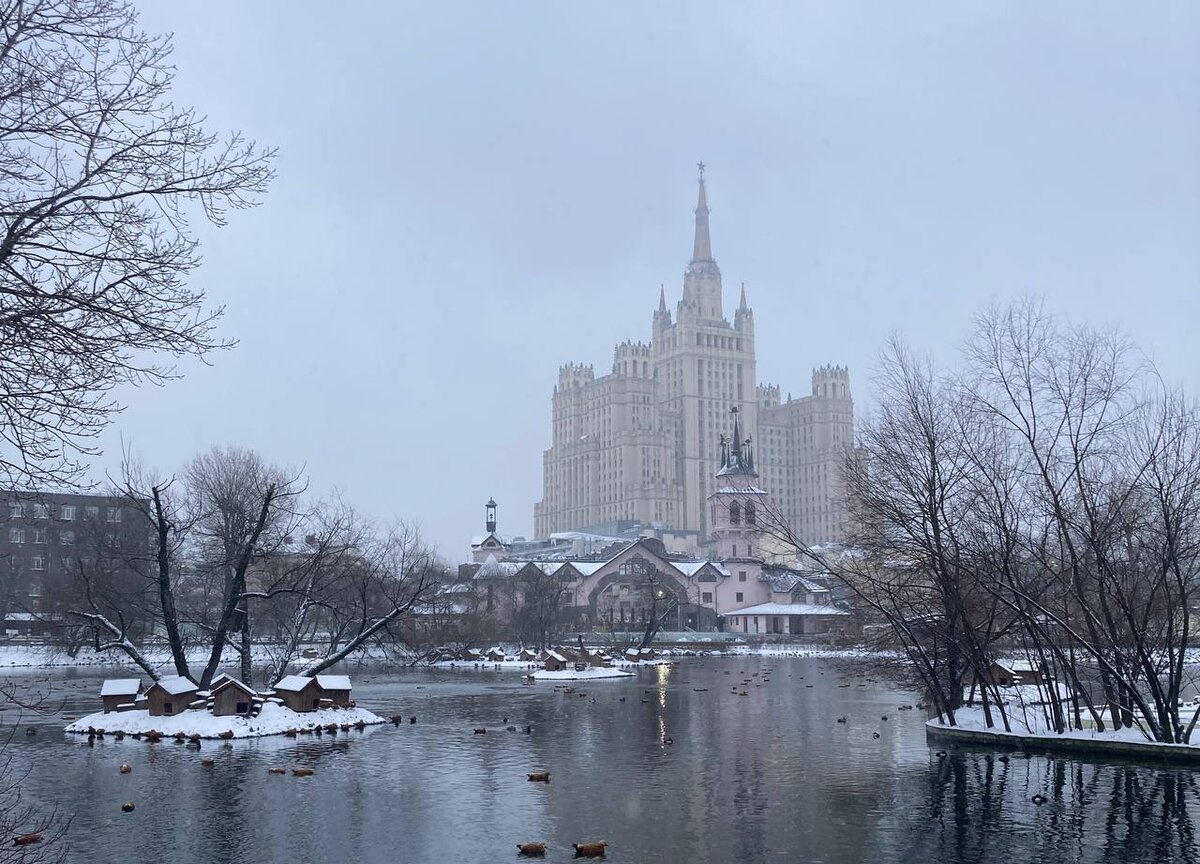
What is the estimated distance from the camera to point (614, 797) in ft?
79.9

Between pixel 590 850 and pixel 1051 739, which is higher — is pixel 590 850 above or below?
below

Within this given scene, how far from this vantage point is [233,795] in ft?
79.8

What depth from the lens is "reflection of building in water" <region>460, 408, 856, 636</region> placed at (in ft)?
355

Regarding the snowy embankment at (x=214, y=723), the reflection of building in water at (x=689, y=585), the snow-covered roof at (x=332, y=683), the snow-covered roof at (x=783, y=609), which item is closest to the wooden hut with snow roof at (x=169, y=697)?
the snowy embankment at (x=214, y=723)

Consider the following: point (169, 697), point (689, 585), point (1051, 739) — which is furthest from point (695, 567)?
point (1051, 739)

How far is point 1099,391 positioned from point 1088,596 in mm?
7790

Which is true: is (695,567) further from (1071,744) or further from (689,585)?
(1071,744)

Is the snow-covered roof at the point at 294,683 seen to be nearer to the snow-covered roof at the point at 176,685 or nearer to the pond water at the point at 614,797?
the snow-covered roof at the point at 176,685

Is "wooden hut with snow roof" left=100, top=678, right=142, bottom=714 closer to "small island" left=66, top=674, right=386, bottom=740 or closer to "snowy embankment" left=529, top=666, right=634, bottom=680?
"small island" left=66, top=674, right=386, bottom=740

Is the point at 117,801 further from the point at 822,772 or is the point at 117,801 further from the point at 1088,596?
the point at 1088,596

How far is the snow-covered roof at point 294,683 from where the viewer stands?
37844 millimetres

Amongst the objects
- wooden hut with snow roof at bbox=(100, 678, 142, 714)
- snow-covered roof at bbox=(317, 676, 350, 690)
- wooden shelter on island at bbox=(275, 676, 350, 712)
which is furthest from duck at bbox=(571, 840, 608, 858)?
wooden hut with snow roof at bbox=(100, 678, 142, 714)

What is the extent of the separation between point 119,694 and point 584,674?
3303 centimetres

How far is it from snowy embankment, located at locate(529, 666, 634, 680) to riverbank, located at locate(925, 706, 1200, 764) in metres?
32.6
